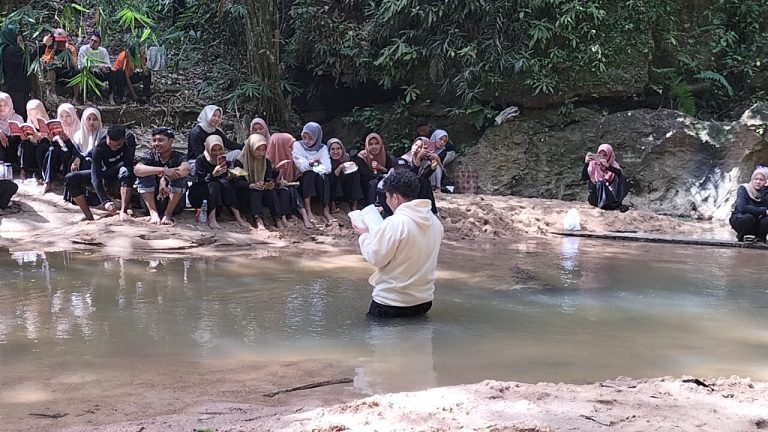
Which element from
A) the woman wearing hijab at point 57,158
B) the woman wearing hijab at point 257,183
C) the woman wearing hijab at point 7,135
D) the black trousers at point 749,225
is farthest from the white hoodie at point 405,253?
the woman wearing hijab at point 7,135

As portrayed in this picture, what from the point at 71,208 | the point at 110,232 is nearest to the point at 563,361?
the point at 110,232

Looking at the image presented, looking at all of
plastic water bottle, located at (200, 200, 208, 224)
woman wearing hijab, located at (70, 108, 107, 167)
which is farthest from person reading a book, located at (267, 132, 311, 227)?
woman wearing hijab, located at (70, 108, 107, 167)

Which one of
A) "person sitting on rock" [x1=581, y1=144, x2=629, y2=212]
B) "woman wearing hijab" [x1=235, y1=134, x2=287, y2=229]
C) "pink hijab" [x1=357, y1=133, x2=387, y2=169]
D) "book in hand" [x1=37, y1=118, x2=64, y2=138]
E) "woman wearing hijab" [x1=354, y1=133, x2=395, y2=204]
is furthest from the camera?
"person sitting on rock" [x1=581, y1=144, x2=629, y2=212]

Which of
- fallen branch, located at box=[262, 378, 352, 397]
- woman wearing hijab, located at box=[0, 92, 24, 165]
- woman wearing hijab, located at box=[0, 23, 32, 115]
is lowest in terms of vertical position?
fallen branch, located at box=[262, 378, 352, 397]

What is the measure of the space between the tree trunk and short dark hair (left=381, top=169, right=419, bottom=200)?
31.0 feet

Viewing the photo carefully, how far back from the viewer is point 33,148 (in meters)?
9.38

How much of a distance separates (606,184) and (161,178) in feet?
21.8

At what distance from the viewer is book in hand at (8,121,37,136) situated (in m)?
9.18

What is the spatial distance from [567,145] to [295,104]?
20.8 feet

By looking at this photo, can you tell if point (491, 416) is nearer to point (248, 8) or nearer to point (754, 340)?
point (754, 340)

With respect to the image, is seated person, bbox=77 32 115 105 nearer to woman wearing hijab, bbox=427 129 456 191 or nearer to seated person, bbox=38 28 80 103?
seated person, bbox=38 28 80 103

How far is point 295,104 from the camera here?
16.2m

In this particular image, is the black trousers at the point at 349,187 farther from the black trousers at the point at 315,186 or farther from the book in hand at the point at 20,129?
the book in hand at the point at 20,129

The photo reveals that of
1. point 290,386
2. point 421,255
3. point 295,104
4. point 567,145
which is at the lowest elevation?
point 290,386
